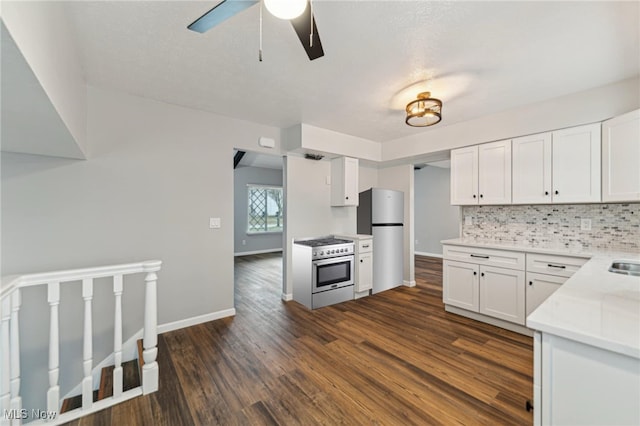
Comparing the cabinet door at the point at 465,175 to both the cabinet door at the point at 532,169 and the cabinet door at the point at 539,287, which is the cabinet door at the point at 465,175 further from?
the cabinet door at the point at 539,287

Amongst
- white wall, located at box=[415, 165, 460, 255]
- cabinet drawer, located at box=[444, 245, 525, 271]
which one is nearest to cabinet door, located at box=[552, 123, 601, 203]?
cabinet drawer, located at box=[444, 245, 525, 271]

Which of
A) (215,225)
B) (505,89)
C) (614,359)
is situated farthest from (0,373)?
(505,89)

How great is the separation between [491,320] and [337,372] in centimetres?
205

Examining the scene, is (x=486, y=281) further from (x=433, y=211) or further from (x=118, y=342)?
(x=433, y=211)

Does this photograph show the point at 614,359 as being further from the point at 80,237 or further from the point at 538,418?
the point at 80,237

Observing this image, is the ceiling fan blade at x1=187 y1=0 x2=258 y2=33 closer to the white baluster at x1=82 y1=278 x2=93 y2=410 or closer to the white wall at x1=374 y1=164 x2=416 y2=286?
the white baluster at x1=82 y1=278 x2=93 y2=410

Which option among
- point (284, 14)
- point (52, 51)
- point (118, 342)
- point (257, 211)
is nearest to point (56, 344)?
point (118, 342)

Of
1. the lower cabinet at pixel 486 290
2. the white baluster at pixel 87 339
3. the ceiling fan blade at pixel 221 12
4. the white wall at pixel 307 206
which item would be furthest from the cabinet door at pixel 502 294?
the white baluster at pixel 87 339

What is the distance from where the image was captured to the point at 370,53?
2.01m

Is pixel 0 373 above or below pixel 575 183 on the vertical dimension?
below

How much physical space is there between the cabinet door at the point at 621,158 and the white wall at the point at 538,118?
22cm

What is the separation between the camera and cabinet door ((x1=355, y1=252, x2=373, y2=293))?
393 centimetres

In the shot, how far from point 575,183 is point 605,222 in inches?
21.0

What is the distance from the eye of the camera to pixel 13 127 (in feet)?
5.16
